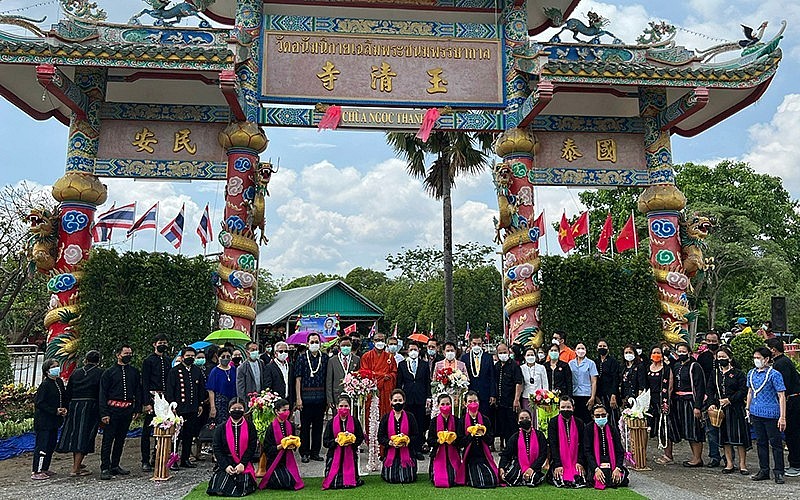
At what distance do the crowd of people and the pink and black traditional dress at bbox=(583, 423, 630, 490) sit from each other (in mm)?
Result: 15

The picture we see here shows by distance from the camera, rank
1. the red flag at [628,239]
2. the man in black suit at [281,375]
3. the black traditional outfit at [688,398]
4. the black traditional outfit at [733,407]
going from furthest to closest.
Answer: the red flag at [628,239], the man in black suit at [281,375], the black traditional outfit at [688,398], the black traditional outfit at [733,407]

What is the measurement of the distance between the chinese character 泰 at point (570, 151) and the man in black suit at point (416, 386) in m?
5.52

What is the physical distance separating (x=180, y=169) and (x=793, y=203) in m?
26.8

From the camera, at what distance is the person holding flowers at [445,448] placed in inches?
284

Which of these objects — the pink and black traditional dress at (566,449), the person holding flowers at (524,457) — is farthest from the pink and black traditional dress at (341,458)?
the pink and black traditional dress at (566,449)

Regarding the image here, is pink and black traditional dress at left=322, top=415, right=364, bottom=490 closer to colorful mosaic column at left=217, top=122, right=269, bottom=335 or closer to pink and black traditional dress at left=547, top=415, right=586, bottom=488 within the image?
pink and black traditional dress at left=547, top=415, right=586, bottom=488

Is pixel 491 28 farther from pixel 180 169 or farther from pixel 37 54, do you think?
pixel 37 54

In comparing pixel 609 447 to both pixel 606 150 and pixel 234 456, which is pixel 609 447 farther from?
pixel 606 150

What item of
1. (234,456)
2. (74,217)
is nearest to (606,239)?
(234,456)

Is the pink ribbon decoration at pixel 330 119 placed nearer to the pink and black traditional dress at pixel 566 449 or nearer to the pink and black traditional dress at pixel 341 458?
the pink and black traditional dress at pixel 341 458

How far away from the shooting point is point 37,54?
1047 cm

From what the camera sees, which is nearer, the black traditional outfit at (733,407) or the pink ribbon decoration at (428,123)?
the black traditional outfit at (733,407)

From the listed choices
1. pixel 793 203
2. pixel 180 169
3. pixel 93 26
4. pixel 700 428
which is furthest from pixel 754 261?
pixel 93 26

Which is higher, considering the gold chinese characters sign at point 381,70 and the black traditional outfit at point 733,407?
the gold chinese characters sign at point 381,70
